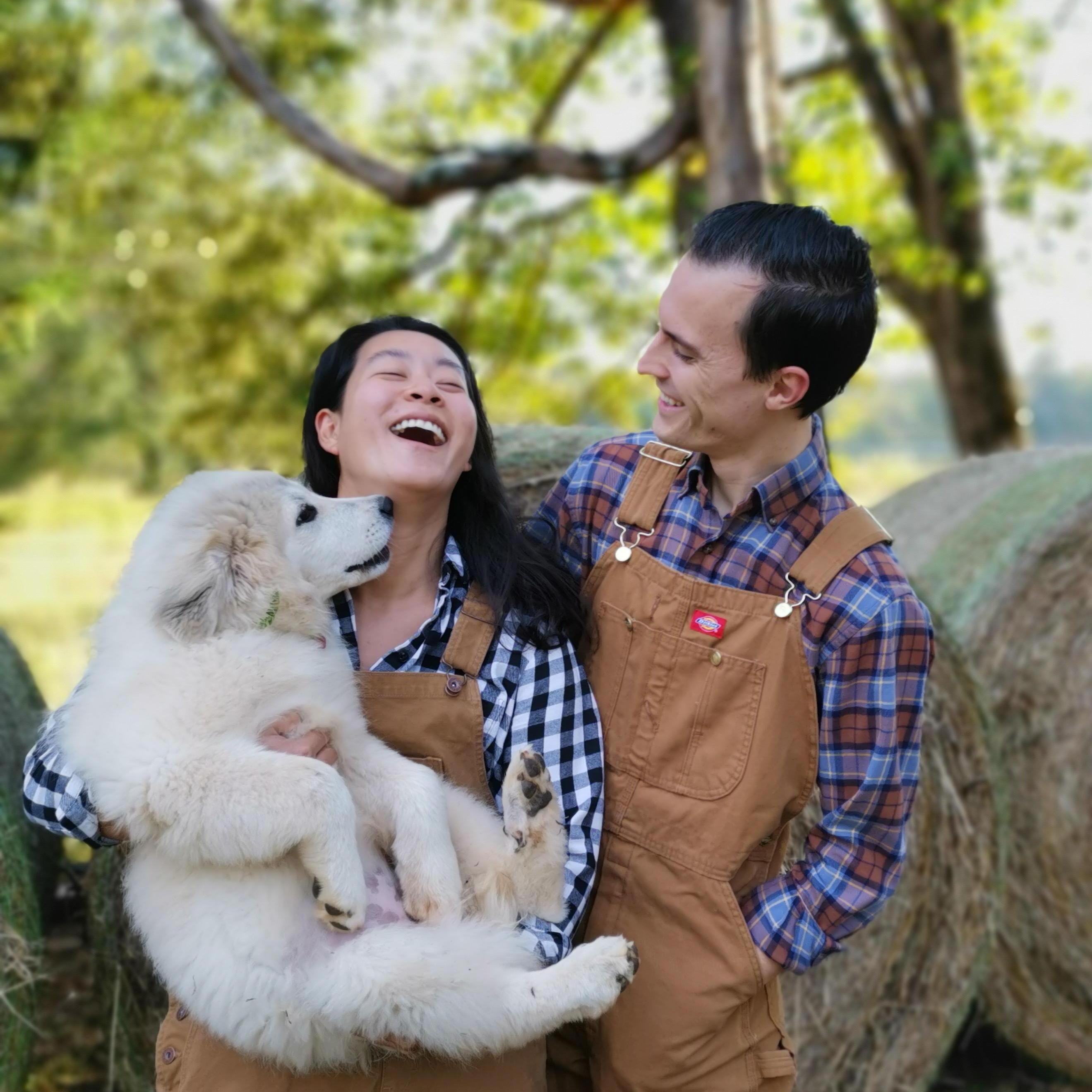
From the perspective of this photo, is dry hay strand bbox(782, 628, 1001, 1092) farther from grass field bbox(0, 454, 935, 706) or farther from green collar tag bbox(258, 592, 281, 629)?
grass field bbox(0, 454, 935, 706)

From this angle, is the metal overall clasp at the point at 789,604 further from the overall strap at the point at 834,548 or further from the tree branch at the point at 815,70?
the tree branch at the point at 815,70

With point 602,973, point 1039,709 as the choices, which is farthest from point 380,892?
point 1039,709

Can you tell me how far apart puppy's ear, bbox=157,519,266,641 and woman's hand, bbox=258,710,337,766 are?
22cm

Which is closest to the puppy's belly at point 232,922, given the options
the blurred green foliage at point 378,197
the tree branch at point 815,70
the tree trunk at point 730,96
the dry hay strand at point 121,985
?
the dry hay strand at point 121,985

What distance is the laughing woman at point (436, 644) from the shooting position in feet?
7.27

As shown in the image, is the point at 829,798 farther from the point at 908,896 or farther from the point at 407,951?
the point at 908,896

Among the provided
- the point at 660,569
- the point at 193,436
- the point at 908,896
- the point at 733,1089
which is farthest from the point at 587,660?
the point at 193,436

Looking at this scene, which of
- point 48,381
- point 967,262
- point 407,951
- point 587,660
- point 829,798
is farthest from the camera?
point 48,381

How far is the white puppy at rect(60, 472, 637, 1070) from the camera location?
2.10m

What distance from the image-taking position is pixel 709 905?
223 centimetres

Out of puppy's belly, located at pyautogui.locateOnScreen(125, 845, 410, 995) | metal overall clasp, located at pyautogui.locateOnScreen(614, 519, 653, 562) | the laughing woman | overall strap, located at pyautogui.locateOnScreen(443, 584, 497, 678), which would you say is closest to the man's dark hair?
metal overall clasp, located at pyautogui.locateOnScreen(614, 519, 653, 562)

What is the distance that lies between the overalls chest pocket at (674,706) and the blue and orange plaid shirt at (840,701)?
154 mm

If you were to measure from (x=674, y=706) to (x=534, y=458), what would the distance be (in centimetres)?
147

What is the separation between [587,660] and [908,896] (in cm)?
168
